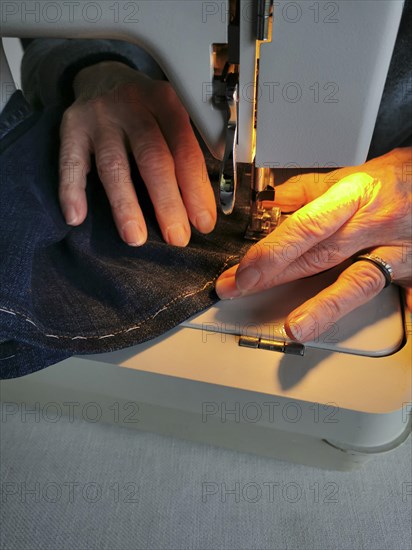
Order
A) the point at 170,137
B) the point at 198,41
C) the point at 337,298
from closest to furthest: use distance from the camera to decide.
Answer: the point at 198,41 → the point at 337,298 → the point at 170,137

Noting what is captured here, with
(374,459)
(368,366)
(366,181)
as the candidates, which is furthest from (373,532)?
(366,181)

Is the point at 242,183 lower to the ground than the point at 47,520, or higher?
higher

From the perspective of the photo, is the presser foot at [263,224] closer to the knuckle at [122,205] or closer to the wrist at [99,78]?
the knuckle at [122,205]

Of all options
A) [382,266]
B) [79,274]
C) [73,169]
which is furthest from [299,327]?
[73,169]

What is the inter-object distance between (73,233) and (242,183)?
287mm

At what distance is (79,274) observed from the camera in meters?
0.70

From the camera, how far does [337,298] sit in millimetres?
648

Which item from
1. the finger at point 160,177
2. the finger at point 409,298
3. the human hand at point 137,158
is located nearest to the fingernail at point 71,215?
the human hand at point 137,158

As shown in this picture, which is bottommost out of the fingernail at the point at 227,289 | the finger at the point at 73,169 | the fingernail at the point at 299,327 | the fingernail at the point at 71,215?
the fingernail at the point at 299,327

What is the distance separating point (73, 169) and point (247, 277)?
31 centimetres

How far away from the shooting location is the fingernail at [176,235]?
73 centimetres

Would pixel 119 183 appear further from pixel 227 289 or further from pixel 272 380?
pixel 272 380

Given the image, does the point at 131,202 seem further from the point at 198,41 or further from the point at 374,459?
the point at 374,459

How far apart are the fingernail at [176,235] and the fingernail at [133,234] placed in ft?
0.12
